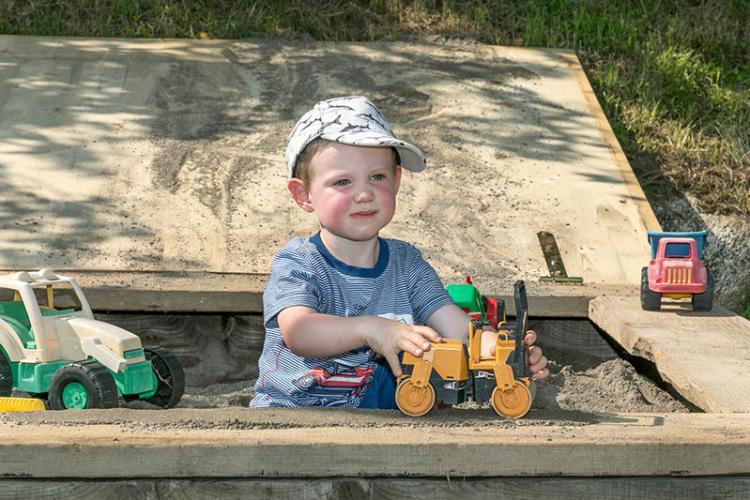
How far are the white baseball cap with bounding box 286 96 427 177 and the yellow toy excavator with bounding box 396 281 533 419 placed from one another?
554mm

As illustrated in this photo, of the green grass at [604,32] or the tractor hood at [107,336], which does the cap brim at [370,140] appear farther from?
the green grass at [604,32]

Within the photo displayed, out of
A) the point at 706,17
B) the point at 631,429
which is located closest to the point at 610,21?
the point at 706,17

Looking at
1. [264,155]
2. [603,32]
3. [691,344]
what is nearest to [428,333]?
[691,344]

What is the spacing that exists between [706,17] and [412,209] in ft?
10.8

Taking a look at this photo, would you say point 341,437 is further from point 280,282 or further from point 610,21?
point 610,21

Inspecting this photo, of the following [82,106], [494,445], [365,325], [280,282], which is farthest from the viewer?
[82,106]

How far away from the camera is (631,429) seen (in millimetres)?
2625

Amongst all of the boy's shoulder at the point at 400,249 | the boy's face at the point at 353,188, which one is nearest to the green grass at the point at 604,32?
the boy's shoulder at the point at 400,249

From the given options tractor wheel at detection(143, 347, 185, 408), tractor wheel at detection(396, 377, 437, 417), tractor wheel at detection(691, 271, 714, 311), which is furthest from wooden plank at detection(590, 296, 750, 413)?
tractor wheel at detection(143, 347, 185, 408)

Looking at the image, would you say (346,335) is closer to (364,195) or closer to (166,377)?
(364,195)

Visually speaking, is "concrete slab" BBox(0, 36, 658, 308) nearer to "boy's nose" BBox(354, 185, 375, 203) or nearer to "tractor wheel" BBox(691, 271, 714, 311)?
"tractor wheel" BBox(691, 271, 714, 311)

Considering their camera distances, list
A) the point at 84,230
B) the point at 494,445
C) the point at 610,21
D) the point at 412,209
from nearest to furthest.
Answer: the point at 494,445, the point at 84,230, the point at 412,209, the point at 610,21

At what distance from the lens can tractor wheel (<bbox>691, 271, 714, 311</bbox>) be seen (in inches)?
159

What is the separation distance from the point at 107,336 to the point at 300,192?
655mm
